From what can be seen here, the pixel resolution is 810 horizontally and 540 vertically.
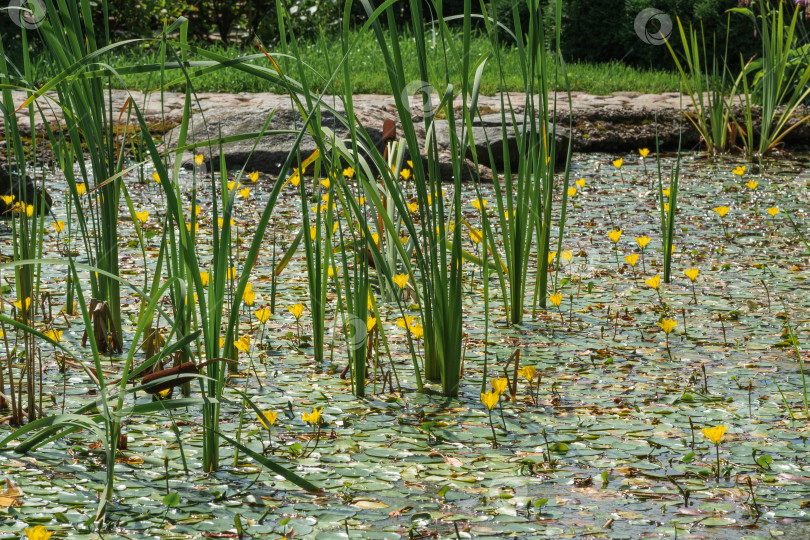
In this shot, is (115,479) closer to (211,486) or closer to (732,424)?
(211,486)

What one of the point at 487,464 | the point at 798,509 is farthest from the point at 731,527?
the point at 487,464

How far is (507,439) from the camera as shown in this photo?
71.2 inches

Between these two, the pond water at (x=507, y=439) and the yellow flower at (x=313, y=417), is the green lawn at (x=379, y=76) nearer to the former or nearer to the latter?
the pond water at (x=507, y=439)

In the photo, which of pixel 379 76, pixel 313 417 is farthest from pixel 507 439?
pixel 379 76

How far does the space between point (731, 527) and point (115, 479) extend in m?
1.08

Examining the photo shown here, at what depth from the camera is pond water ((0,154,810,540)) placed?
4.83 ft

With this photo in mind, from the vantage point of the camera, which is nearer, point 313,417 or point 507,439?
point 313,417

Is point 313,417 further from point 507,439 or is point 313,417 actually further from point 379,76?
point 379,76

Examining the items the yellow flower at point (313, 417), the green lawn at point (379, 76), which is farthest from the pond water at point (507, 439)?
the green lawn at point (379, 76)

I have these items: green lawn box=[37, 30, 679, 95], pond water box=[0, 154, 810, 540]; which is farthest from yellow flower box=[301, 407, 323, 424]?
green lawn box=[37, 30, 679, 95]

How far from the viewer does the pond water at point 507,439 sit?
1473 mm

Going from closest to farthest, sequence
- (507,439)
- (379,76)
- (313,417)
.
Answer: (313,417) < (507,439) < (379,76)

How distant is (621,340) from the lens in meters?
2.44

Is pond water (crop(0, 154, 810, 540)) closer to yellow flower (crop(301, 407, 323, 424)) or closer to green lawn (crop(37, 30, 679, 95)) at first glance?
yellow flower (crop(301, 407, 323, 424))
